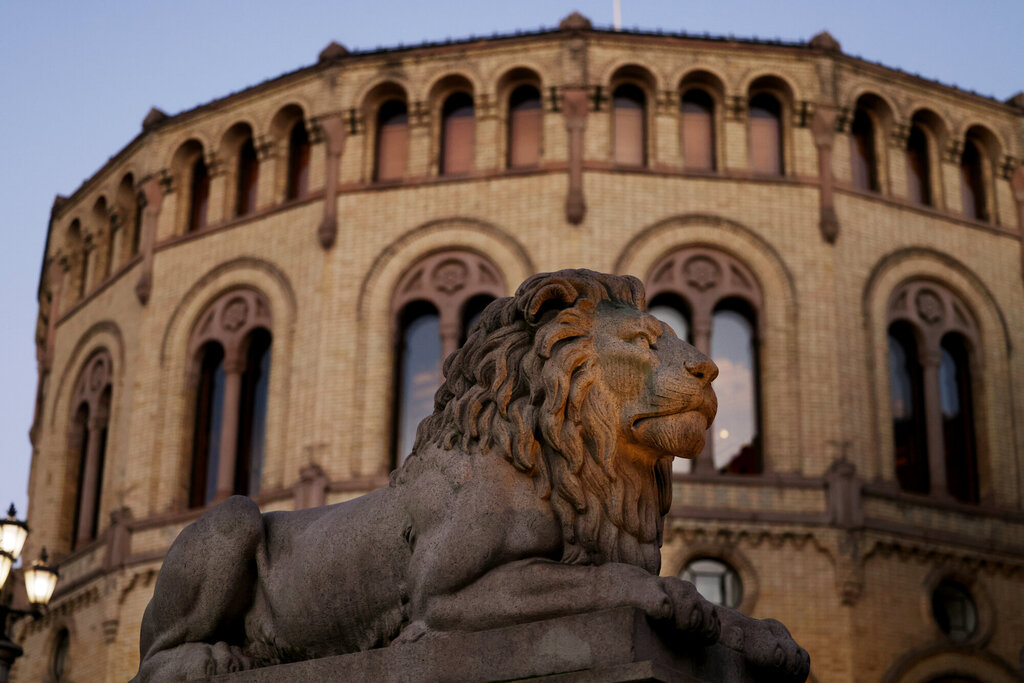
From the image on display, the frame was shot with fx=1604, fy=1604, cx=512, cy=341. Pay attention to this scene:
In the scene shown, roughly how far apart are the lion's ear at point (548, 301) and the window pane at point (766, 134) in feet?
78.0

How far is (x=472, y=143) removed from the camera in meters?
29.1

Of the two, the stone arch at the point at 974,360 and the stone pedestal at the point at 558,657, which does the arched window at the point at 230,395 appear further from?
the stone pedestal at the point at 558,657

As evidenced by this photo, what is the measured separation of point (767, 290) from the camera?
1097 inches

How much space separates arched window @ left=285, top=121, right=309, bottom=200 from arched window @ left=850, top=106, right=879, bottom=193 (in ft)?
33.3

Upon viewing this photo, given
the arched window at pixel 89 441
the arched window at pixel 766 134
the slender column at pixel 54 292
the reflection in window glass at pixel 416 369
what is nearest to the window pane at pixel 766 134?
the arched window at pixel 766 134

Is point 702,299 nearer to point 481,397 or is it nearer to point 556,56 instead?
point 556,56

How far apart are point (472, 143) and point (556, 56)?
2.17 meters

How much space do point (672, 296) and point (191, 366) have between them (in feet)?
29.8

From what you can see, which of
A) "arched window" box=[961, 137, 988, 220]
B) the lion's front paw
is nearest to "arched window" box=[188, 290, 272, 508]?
"arched window" box=[961, 137, 988, 220]

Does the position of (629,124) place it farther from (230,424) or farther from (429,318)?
(230,424)

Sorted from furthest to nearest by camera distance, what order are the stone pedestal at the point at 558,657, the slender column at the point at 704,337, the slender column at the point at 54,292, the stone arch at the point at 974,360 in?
the slender column at the point at 54,292 → the stone arch at the point at 974,360 → the slender column at the point at 704,337 → the stone pedestal at the point at 558,657

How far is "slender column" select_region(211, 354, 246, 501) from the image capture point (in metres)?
28.6

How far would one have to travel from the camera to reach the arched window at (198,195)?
104 feet

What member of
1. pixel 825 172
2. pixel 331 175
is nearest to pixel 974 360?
pixel 825 172
